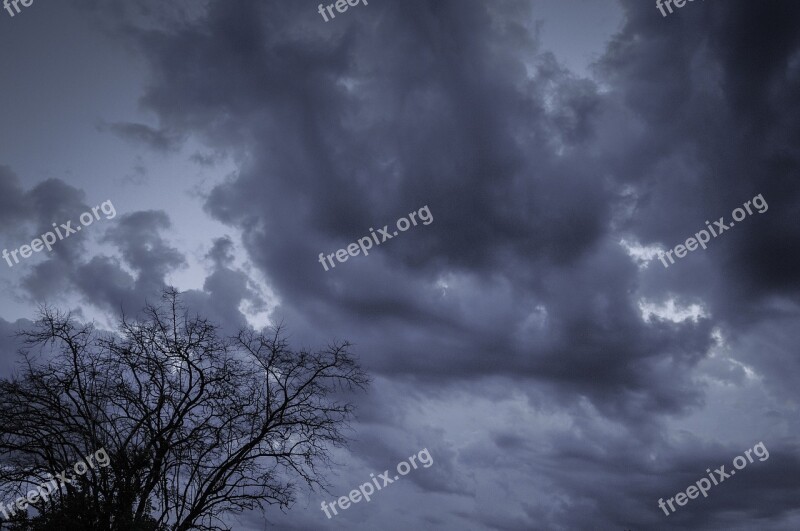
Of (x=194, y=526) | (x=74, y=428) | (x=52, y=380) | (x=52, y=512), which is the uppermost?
(x=52, y=380)

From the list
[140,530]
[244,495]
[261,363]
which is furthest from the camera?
[261,363]

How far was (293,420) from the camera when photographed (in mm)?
16109

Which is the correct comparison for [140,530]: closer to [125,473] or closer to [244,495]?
[125,473]

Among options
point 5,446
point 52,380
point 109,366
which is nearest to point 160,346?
point 109,366

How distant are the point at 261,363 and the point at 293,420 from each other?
6.35ft

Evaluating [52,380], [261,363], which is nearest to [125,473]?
[52,380]

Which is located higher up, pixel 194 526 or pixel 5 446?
pixel 5 446

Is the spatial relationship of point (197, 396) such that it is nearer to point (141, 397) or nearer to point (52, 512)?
point (141, 397)

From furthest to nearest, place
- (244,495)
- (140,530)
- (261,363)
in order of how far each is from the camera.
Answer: (261,363) → (244,495) → (140,530)

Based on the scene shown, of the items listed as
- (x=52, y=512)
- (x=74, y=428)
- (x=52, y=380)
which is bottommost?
(x=52, y=512)

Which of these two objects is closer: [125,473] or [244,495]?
[125,473]

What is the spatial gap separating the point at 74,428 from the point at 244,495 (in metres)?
4.72

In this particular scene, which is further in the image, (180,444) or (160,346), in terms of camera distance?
(160,346)

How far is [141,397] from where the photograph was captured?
14922 mm
